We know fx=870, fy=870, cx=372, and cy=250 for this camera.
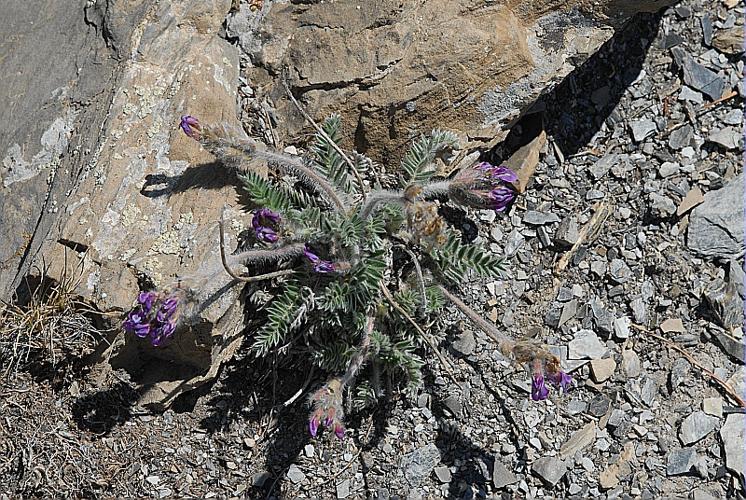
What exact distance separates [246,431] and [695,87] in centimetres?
282

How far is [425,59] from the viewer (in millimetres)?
3752

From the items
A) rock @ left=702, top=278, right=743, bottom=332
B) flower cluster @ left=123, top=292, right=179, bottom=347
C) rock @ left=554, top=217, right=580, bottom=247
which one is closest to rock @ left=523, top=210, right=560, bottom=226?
rock @ left=554, top=217, right=580, bottom=247

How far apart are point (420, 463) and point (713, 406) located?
1.38 meters

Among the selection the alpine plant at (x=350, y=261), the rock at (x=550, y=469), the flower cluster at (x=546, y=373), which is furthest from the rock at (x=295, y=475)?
the flower cluster at (x=546, y=373)

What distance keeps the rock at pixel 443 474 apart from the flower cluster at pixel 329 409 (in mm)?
732

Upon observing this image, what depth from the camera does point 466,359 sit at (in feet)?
13.5

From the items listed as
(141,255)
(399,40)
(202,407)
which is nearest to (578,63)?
(399,40)

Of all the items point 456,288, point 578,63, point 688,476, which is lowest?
point 688,476

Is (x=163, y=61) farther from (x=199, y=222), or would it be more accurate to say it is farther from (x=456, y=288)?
(x=456, y=288)

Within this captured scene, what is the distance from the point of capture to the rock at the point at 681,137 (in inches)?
171

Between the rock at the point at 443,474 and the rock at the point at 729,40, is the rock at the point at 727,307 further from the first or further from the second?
the rock at the point at 443,474

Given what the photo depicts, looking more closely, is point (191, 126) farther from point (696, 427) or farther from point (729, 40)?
point (729, 40)

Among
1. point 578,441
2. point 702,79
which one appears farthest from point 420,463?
point 702,79

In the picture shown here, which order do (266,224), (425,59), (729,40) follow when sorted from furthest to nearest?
(729,40) < (425,59) < (266,224)
